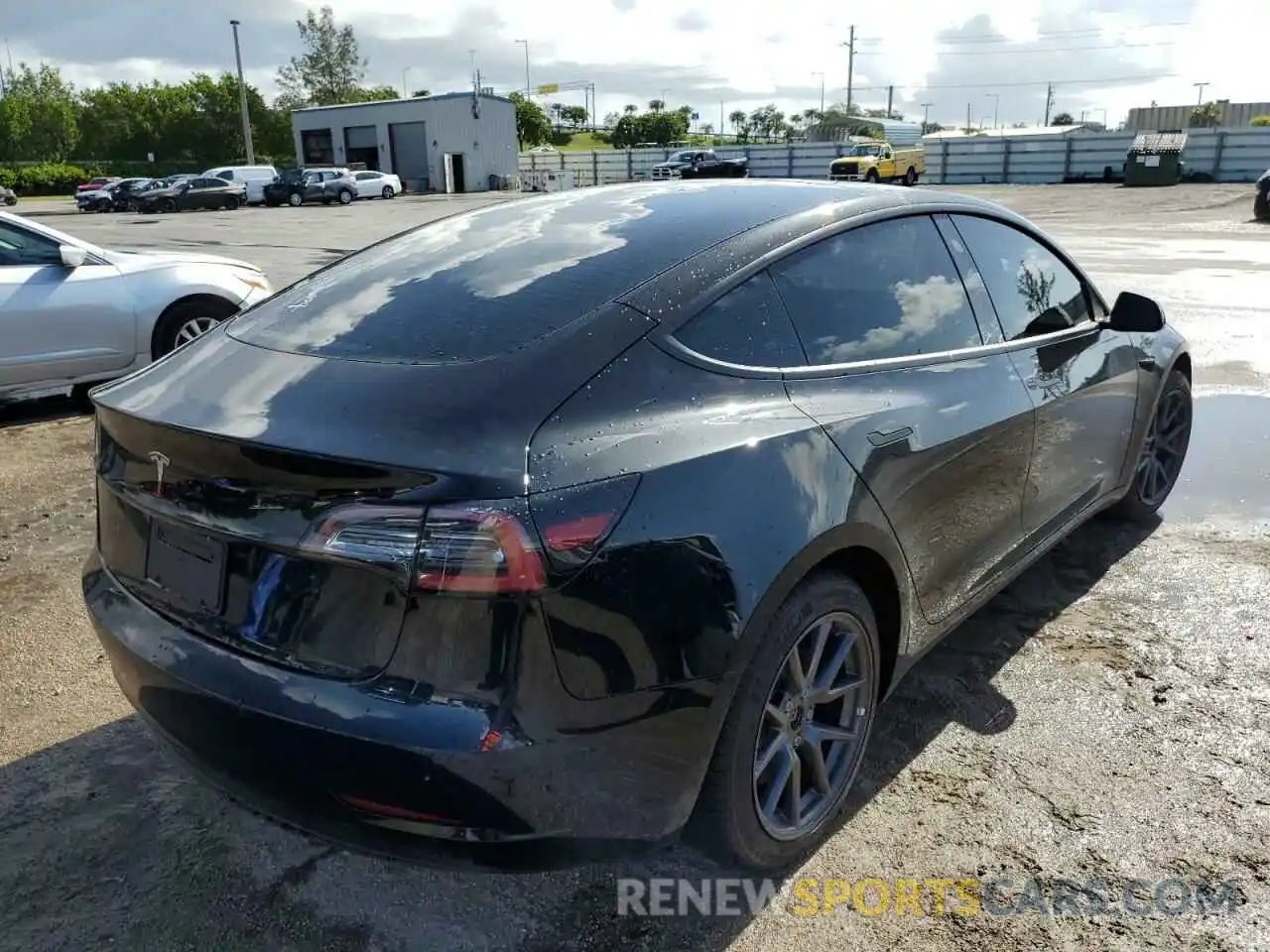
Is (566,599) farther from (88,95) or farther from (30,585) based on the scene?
(88,95)

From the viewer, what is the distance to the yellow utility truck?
38.3m

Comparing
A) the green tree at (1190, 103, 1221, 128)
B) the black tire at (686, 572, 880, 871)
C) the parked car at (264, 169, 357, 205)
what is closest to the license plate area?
the black tire at (686, 572, 880, 871)

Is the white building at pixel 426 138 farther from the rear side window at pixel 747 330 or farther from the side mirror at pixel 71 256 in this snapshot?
the rear side window at pixel 747 330

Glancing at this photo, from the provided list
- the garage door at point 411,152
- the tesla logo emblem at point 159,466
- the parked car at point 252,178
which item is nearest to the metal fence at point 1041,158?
the parked car at point 252,178

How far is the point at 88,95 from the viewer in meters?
90.1

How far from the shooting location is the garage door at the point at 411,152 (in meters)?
60.4

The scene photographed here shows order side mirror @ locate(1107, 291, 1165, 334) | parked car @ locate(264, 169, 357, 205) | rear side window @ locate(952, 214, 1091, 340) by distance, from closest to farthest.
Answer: rear side window @ locate(952, 214, 1091, 340)
side mirror @ locate(1107, 291, 1165, 334)
parked car @ locate(264, 169, 357, 205)

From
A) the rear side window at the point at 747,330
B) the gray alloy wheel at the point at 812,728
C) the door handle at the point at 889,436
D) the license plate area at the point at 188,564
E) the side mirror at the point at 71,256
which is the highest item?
the rear side window at the point at 747,330

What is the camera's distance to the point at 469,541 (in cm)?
181

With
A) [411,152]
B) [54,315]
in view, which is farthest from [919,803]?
[411,152]

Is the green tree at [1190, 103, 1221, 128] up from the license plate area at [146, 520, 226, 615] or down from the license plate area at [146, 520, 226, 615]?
up

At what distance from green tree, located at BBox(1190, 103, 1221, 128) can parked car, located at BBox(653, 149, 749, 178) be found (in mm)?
51241

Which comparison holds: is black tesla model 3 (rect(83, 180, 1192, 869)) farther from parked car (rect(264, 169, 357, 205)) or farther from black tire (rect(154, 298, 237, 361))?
parked car (rect(264, 169, 357, 205))

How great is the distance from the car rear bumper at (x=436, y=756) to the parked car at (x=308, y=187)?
4750cm
